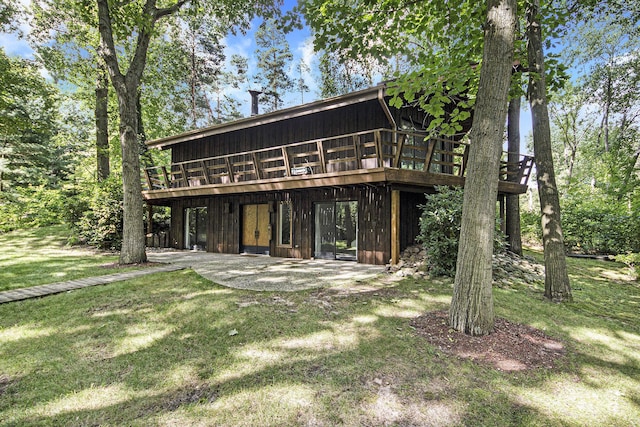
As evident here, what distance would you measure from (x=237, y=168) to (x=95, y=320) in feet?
32.0

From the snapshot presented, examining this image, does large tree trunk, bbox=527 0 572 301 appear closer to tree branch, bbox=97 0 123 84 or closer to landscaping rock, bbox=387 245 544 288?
landscaping rock, bbox=387 245 544 288

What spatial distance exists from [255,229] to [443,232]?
8033 millimetres

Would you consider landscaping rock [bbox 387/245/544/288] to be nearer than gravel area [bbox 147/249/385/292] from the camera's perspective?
No

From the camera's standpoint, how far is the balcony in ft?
27.2


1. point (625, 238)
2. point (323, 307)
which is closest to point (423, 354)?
point (323, 307)

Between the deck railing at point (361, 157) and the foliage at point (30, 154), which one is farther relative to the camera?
the foliage at point (30, 154)

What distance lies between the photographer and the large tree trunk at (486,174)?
399 centimetres

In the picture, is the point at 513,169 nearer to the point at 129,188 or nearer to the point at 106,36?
the point at 129,188

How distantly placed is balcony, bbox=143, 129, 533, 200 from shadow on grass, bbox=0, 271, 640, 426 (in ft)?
13.4

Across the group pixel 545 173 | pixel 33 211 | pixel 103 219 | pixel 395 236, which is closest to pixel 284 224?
pixel 395 236

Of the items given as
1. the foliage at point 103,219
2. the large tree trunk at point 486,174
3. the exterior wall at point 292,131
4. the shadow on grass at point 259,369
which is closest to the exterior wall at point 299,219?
the exterior wall at point 292,131

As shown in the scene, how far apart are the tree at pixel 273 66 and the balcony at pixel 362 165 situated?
15.8 m

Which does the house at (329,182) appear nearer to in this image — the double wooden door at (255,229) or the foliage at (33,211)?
the double wooden door at (255,229)

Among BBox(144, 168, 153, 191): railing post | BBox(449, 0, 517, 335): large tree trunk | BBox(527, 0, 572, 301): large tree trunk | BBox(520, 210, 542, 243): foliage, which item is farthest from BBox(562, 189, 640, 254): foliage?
BBox(144, 168, 153, 191): railing post
